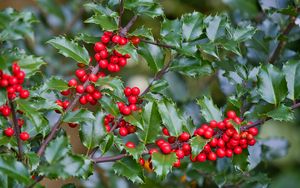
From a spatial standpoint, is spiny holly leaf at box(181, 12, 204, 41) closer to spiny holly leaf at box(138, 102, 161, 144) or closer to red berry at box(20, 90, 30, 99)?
spiny holly leaf at box(138, 102, 161, 144)

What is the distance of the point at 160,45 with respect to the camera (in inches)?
41.7

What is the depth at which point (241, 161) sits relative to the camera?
3.43 feet

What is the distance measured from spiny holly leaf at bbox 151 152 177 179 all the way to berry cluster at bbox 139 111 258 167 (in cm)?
1

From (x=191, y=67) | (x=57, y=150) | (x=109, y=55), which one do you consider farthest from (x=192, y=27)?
(x=57, y=150)

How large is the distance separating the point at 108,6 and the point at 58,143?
0.37 meters

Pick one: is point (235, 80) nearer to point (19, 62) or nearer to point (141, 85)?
point (19, 62)

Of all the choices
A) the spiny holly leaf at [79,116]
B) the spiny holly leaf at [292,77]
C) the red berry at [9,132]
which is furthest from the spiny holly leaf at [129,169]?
the spiny holly leaf at [292,77]

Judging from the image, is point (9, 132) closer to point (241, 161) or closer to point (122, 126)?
point (122, 126)

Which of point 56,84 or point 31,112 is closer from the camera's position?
point 31,112

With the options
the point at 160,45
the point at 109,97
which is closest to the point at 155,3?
the point at 160,45

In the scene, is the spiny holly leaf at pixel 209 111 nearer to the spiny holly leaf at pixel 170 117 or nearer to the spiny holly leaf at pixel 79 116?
the spiny holly leaf at pixel 170 117

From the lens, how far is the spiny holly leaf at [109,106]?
1011 mm

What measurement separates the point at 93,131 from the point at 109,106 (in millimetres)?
58

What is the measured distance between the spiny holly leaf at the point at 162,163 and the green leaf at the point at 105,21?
257 mm
